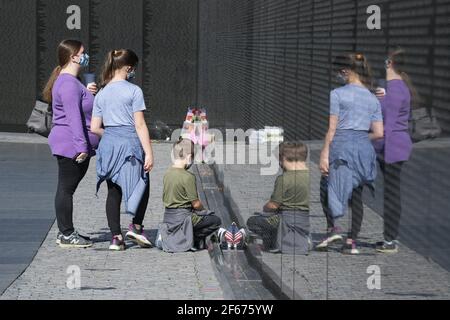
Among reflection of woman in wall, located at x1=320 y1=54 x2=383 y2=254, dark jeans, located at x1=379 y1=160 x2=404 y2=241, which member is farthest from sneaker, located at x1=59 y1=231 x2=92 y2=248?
dark jeans, located at x1=379 y1=160 x2=404 y2=241

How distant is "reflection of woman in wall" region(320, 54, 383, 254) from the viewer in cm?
517

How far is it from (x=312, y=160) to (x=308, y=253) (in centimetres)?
54

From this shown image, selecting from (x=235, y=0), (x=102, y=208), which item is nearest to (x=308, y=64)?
(x=102, y=208)

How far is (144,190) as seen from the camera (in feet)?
33.4

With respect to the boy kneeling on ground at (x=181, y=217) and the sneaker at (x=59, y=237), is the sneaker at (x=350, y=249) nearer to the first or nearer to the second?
the boy kneeling on ground at (x=181, y=217)

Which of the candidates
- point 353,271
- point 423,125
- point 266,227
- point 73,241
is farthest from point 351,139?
point 73,241

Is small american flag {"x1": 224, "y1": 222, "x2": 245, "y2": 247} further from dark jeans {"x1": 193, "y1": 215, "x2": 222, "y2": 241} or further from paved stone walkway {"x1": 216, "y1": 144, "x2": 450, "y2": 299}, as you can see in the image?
paved stone walkway {"x1": 216, "y1": 144, "x2": 450, "y2": 299}

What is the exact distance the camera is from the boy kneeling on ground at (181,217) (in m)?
9.94

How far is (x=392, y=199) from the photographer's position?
467cm

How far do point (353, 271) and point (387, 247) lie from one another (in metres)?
0.65

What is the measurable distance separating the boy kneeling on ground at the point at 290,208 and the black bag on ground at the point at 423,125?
2.72 meters

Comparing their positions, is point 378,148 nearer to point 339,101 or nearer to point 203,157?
point 339,101

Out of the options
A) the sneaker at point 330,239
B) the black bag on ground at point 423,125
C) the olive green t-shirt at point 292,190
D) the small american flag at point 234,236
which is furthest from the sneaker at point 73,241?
the black bag on ground at point 423,125

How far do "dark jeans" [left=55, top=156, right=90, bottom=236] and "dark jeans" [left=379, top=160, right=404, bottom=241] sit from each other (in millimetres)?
5658
